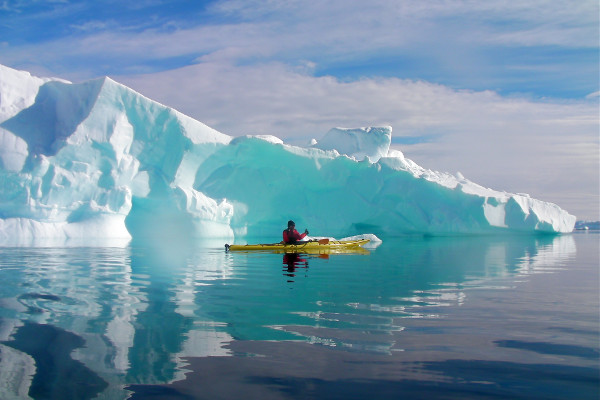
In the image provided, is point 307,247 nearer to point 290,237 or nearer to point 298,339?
Answer: point 290,237

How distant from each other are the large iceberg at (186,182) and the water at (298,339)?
37.3 feet

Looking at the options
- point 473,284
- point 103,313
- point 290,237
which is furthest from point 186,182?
point 103,313

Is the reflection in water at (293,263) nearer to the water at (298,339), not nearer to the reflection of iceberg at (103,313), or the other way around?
the reflection of iceberg at (103,313)

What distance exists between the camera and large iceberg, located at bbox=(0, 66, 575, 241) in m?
18.2

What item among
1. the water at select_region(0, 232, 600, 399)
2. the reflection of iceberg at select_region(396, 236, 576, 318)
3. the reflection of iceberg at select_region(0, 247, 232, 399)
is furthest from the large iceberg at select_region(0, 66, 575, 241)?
the reflection of iceberg at select_region(396, 236, 576, 318)

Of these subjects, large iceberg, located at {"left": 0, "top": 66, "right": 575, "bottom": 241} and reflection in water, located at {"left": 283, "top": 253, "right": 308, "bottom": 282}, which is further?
large iceberg, located at {"left": 0, "top": 66, "right": 575, "bottom": 241}

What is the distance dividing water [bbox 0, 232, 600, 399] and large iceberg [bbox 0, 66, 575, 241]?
37.3 feet

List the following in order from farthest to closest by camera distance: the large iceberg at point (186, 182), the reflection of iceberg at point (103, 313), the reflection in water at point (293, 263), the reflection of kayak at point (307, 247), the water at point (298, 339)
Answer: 1. the large iceberg at point (186, 182)
2. the reflection of kayak at point (307, 247)
3. the reflection in water at point (293, 263)
4. the reflection of iceberg at point (103, 313)
5. the water at point (298, 339)

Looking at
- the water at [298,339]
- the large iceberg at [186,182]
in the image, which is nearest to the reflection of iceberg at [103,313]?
the water at [298,339]

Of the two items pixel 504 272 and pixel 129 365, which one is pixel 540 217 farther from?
pixel 129 365

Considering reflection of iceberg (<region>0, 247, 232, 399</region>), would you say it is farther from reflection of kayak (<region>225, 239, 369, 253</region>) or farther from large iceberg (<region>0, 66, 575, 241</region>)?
large iceberg (<region>0, 66, 575, 241</region>)

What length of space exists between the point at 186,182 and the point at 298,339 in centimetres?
1815

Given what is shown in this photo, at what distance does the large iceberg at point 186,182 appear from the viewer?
1822cm

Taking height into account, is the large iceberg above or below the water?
above
